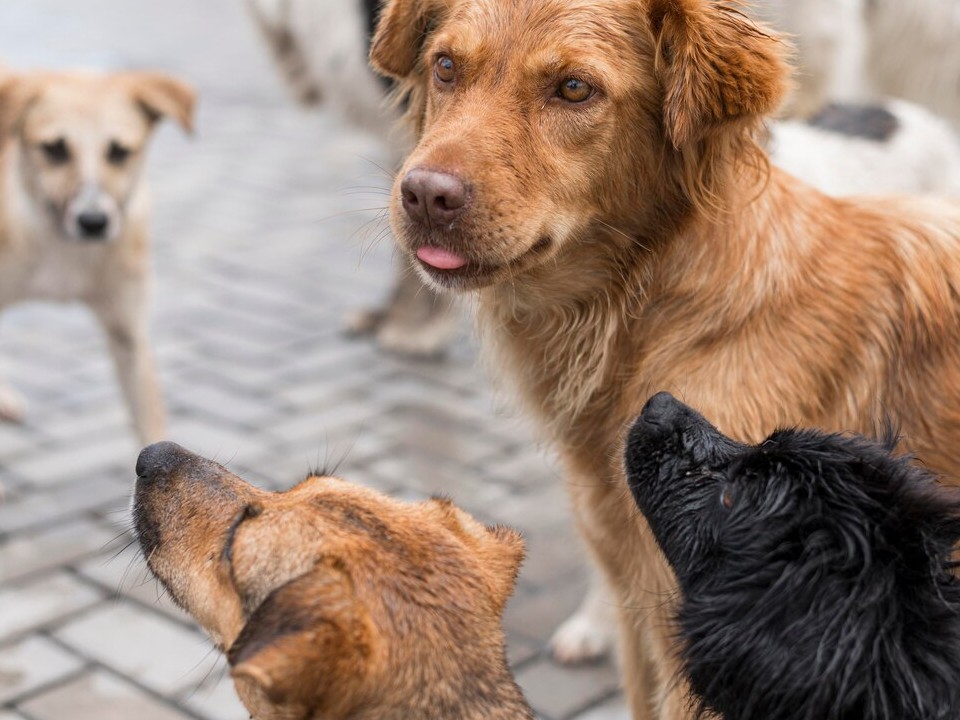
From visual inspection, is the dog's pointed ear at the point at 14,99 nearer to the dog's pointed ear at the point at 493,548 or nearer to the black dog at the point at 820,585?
the dog's pointed ear at the point at 493,548

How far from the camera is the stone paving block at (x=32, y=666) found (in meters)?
3.76

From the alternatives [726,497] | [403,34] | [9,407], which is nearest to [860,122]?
[403,34]

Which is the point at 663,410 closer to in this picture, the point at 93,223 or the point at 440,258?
the point at 440,258

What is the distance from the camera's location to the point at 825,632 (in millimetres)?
2188

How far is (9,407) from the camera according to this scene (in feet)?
18.3

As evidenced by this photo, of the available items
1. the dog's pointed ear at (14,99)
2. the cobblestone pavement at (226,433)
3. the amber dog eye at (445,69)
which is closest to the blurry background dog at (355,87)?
the cobblestone pavement at (226,433)

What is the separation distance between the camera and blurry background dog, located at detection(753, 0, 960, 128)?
5.30 metres

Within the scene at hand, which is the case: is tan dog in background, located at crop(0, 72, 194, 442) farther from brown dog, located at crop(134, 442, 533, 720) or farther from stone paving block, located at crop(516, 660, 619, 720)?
brown dog, located at crop(134, 442, 533, 720)

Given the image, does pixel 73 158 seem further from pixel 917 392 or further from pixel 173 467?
pixel 917 392

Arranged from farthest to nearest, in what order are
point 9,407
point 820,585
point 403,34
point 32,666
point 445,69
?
point 9,407 → point 32,666 → point 403,34 → point 445,69 → point 820,585

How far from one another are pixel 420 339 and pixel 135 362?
1870 mm

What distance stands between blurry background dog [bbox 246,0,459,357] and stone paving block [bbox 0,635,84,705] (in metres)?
2.63

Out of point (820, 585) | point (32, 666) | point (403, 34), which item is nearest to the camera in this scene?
point (820, 585)

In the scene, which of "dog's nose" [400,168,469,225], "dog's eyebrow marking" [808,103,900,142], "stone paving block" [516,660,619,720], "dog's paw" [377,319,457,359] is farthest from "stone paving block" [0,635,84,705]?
"dog's eyebrow marking" [808,103,900,142]
